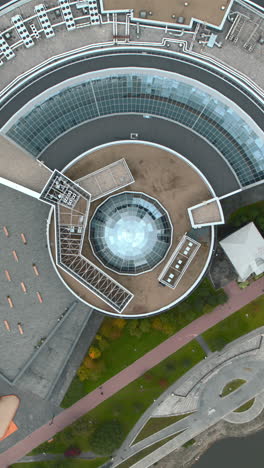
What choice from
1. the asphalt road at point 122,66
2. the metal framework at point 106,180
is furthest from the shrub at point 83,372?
the asphalt road at point 122,66

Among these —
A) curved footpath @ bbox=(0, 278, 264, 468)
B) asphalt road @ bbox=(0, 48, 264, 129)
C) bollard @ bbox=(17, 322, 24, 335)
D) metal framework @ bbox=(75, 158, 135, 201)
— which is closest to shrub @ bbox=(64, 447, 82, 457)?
curved footpath @ bbox=(0, 278, 264, 468)

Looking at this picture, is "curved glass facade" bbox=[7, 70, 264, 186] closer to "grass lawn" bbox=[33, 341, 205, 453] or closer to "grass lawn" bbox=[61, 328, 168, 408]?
"grass lawn" bbox=[61, 328, 168, 408]

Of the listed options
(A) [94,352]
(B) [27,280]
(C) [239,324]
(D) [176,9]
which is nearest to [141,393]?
(A) [94,352]

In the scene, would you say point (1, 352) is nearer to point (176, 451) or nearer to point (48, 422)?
point (48, 422)

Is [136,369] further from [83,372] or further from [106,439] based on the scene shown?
[106,439]

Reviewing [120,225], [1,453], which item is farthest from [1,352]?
[120,225]
